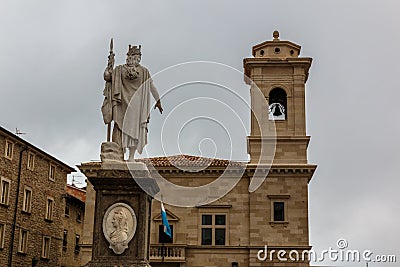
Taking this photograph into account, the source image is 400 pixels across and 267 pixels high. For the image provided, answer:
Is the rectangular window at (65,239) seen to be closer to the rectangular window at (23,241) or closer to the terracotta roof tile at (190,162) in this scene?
the rectangular window at (23,241)

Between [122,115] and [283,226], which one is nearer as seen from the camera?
[122,115]

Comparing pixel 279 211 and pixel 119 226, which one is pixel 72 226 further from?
pixel 119 226

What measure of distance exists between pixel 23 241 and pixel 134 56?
3422 cm

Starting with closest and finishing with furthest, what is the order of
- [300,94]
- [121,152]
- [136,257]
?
[136,257]
[121,152]
[300,94]

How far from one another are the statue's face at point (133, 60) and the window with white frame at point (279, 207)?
99.6 feet

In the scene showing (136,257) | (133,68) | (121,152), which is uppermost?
(133,68)

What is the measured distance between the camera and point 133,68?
12.7m

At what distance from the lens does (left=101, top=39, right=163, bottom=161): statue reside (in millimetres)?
12617

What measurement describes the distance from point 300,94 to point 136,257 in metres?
34.0

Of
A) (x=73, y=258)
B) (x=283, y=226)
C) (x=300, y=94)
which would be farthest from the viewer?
(x=73, y=258)

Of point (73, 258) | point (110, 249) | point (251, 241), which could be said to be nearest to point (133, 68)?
point (110, 249)

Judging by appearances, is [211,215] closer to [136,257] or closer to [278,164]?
[278,164]

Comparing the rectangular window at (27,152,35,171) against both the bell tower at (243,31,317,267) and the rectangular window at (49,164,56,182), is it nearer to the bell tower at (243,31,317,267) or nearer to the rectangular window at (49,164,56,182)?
the rectangular window at (49,164,56,182)

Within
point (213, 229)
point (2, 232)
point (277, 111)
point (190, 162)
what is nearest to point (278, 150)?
point (277, 111)
